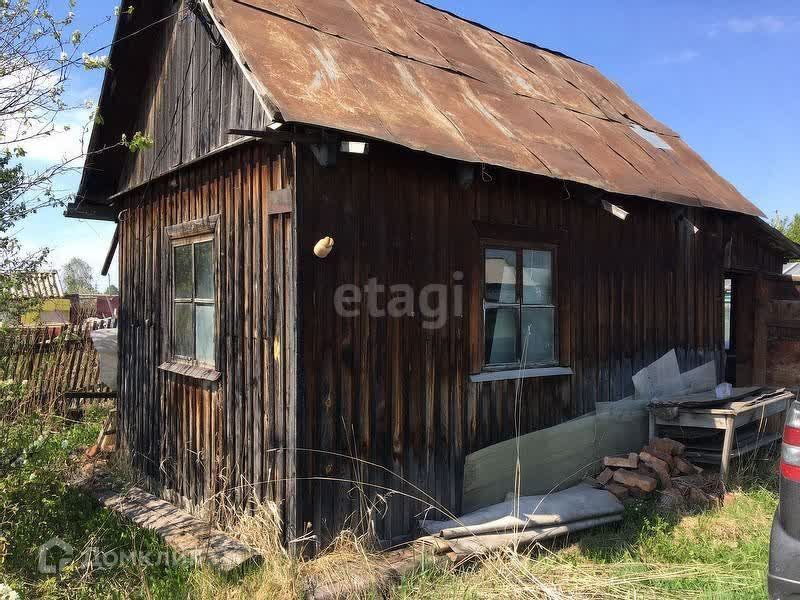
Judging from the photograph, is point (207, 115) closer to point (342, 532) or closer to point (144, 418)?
point (144, 418)

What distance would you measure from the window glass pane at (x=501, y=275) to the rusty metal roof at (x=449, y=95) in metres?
0.97

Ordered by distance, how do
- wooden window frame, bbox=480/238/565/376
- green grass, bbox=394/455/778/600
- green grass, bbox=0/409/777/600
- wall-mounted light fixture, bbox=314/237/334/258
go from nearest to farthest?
1. green grass, bbox=0/409/777/600
2. green grass, bbox=394/455/778/600
3. wall-mounted light fixture, bbox=314/237/334/258
4. wooden window frame, bbox=480/238/565/376

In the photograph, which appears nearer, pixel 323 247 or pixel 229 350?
pixel 323 247

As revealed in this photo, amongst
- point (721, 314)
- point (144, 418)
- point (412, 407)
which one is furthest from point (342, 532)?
point (721, 314)

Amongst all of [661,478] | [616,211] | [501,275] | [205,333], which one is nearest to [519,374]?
[501,275]

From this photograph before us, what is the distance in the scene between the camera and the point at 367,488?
5.34 metres

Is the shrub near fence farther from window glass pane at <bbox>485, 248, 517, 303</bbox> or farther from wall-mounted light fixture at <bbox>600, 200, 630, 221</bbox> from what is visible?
wall-mounted light fixture at <bbox>600, 200, 630, 221</bbox>

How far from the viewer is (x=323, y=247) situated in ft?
16.3

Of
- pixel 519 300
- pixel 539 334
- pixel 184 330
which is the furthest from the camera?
pixel 539 334

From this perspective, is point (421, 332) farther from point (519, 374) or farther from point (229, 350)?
point (229, 350)

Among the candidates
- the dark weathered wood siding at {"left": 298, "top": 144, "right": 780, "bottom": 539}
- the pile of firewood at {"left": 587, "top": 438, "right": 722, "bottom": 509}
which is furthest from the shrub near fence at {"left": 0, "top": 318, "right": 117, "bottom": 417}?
the pile of firewood at {"left": 587, "top": 438, "right": 722, "bottom": 509}

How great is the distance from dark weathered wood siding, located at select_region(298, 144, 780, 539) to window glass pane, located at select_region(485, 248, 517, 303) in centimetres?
26

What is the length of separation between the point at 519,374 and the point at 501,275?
3.34 feet

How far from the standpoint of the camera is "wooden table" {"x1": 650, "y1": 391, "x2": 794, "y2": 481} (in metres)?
7.10
